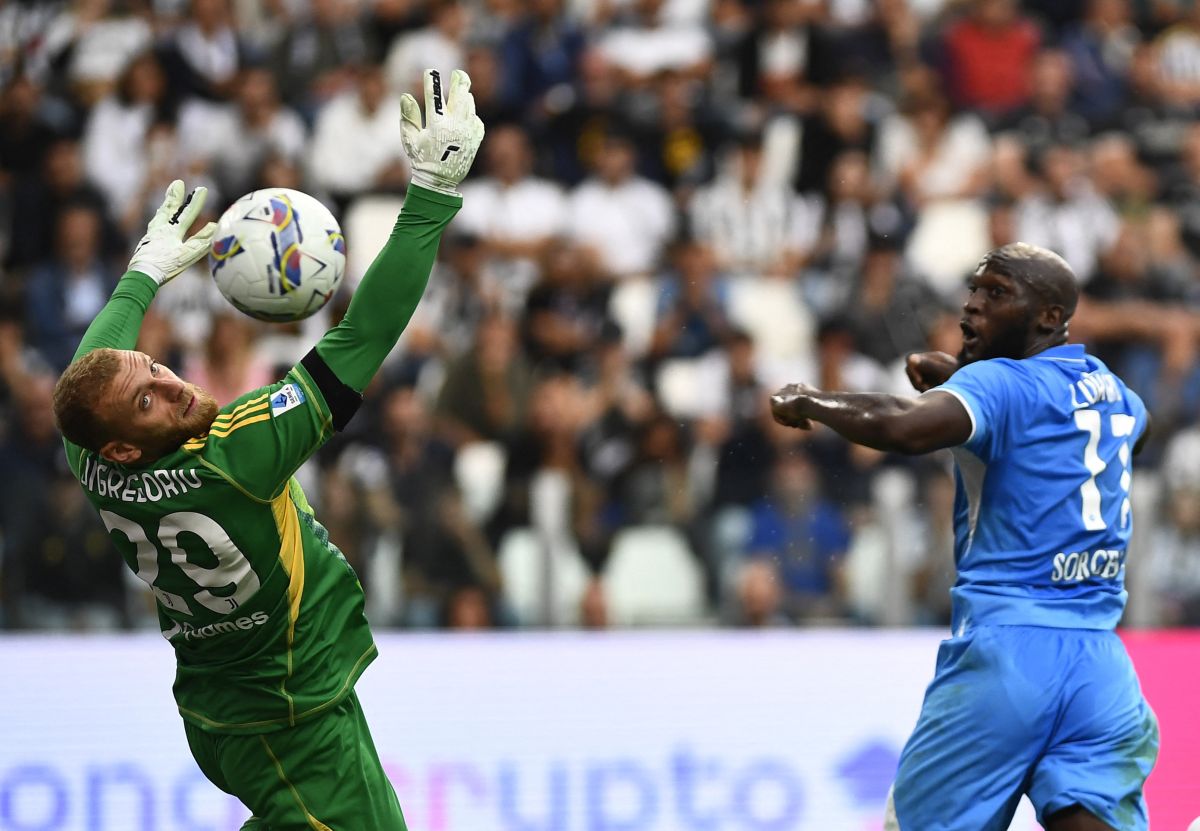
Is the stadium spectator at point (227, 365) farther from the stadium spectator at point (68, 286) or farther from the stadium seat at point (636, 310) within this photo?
the stadium seat at point (636, 310)

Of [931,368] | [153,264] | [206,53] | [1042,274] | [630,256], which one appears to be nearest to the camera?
[1042,274]

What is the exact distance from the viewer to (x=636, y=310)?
34.6ft

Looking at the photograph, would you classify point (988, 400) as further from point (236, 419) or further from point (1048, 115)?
point (1048, 115)

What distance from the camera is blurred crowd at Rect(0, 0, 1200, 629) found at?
8.73 meters

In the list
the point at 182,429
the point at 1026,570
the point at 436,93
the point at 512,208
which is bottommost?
the point at 1026,570

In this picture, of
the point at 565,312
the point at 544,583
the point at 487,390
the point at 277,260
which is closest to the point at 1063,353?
the point at 277,260

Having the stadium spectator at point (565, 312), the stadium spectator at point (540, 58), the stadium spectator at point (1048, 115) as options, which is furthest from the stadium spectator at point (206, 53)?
the stadium spectator at point (1048, 115)

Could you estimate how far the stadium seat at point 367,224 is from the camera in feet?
35.8

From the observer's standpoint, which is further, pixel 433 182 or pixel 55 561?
pixel 55 561

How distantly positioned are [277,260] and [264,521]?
2.75ft

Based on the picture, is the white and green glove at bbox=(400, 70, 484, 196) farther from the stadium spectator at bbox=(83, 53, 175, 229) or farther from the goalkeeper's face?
the stadium spectator at bbox=(83, 53, 175, 229)

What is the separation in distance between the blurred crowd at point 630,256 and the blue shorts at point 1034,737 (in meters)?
3.90

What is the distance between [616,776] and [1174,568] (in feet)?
10.7

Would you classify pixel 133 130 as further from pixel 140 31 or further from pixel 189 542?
pixel 189 542
